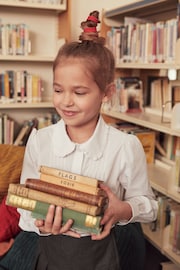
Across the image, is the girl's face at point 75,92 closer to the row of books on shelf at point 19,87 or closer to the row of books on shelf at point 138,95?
the row of books on shelf at point 138,95

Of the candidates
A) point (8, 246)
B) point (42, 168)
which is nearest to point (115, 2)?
point (8, 246)

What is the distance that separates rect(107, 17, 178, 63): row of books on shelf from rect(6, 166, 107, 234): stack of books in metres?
1.33

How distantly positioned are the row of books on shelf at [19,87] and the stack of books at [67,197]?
1894 millimetres

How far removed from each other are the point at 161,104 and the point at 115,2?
1.04 meters

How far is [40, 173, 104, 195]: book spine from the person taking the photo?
3.02 feet

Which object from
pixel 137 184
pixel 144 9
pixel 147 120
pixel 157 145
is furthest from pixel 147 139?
pixel 137 184

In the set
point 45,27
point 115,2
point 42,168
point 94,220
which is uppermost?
point 115,2

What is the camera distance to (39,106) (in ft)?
9.27

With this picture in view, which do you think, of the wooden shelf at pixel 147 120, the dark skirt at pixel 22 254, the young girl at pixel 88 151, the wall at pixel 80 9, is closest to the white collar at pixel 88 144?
the young girl at pixel 88 151

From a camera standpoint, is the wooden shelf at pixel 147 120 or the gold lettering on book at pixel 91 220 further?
the wooden shelf at pixel 147 120

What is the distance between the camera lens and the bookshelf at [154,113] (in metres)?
2.05

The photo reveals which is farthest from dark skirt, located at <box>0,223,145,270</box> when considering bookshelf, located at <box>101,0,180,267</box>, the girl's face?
bookshelf, located at <box>101,0,180,267</box>

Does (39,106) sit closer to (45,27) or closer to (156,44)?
(45,27)

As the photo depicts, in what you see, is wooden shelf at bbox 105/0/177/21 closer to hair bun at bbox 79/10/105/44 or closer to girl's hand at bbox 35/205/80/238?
hair bun at bbox 79/10/105/44
